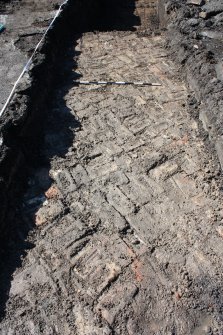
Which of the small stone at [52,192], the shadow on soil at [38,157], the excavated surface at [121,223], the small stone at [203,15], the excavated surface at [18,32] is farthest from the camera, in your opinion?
the small stone at [203,15]

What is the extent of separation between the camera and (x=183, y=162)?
388 cm

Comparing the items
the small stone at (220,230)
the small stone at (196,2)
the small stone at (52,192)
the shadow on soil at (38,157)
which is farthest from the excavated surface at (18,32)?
the small stone at (220,230)

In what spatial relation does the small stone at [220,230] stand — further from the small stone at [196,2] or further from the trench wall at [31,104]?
the small stone at [196,2]

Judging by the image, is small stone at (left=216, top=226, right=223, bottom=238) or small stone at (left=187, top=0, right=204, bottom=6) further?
small stone at (left=187, top=0, right=204, bottom=6)

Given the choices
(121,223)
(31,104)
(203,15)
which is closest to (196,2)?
(203,15)

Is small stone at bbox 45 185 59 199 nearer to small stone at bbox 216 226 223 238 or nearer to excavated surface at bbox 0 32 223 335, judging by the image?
excavated surface at bbox 0 32 223 335

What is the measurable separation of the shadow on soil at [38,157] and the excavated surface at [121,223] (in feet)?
0.07

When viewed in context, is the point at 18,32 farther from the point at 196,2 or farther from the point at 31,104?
the point at 196,2

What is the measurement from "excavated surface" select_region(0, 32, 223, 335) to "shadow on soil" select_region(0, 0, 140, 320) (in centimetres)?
2

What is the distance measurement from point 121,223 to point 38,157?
130 centimetres

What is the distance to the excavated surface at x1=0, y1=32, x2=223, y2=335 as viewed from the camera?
2686mm

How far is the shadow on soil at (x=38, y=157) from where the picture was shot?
3029 millimetres

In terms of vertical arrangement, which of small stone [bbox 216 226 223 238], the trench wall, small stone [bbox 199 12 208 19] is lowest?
small stone [bbox 216 226 223 238]

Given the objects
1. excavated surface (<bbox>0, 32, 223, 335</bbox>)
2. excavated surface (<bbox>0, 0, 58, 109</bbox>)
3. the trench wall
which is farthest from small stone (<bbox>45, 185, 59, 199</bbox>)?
excavated surface (<bbox>0, 0, 58, 109</bbox>)
